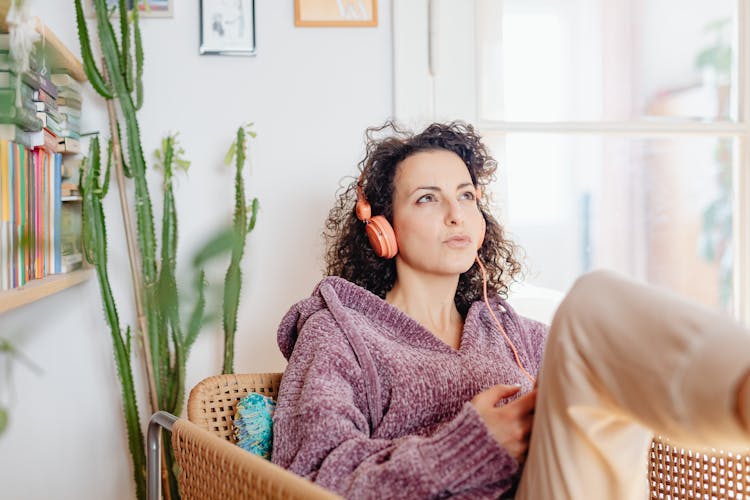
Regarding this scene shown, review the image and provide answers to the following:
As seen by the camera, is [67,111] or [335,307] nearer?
[335,307]

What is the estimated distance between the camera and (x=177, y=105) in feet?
5.94

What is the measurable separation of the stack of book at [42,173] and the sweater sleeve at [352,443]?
43 cm

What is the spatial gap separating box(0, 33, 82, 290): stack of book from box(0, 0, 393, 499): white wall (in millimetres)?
130

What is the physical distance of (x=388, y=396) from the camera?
4.21ft

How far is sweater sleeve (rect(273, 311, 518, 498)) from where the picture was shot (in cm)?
99

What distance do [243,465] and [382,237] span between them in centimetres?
61

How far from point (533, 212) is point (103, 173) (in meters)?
1.07

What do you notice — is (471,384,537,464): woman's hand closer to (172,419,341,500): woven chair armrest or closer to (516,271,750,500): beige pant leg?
(516,271,750,500): beige pant leg

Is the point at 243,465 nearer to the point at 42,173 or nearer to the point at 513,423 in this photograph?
the point at 513,423

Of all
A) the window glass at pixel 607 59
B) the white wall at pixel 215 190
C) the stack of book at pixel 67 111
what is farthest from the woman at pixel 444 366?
the stack of book at pixel 67 111

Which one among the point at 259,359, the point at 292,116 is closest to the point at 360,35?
the point at 292,116

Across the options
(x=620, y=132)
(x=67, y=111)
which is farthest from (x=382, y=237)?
(x=620, y=132)

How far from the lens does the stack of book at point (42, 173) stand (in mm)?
1120

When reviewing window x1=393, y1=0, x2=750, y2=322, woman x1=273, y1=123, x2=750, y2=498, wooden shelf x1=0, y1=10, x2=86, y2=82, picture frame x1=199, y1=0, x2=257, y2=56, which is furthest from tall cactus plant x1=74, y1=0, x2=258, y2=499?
window x1=393, y1=0, x2=750, y2=322
